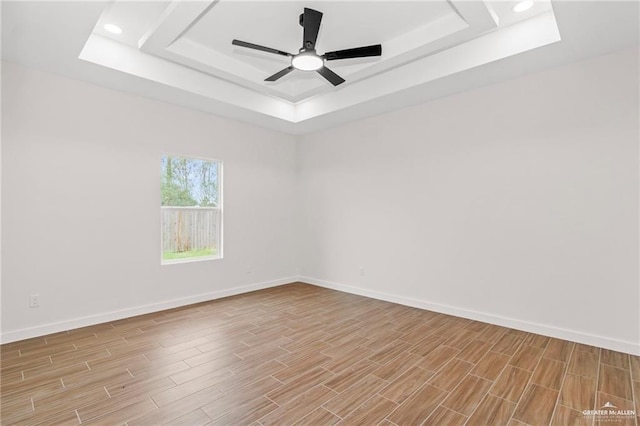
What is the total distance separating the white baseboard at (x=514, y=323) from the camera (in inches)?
113

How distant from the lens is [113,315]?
3717mm

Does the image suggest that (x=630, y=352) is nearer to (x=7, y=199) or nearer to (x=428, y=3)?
(x=428, y=3)

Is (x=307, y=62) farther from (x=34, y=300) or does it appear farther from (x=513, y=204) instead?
(x=34, y=300)

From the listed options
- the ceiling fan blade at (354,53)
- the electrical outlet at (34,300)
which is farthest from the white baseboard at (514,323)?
the electrical outlet at (34,300)

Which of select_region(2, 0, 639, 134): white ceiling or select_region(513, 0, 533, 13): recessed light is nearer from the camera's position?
select_region(2, 0, 639, 134): white ceiling

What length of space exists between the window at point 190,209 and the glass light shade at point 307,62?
7.71 feet

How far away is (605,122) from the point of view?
9.74 feet

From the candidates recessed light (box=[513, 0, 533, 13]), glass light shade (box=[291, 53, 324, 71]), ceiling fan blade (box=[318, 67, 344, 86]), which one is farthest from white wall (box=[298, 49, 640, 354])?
glass light shade (box=[291, 53, 324, 71])

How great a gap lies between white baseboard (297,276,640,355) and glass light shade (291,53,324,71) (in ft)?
10.6

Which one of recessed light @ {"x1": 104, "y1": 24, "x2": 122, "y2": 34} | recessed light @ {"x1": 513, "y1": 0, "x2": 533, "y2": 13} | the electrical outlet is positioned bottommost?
the electrical outlet

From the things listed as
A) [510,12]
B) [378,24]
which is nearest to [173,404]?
[378,24]

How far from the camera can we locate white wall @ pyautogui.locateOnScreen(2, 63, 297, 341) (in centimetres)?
316

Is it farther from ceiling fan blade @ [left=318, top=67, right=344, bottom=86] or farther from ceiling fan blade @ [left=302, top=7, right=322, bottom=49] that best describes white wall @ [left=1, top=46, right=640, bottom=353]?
ceiling fan blade @ [left=302, top=7, right=322, bottom=49]

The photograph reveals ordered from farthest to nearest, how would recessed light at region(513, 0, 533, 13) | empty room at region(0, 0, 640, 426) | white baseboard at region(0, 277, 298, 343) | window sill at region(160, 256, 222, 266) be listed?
1. window sill at region(160, 256, 222, 266)
2. white baseboard at region(0, 277, 298, 343)
3. recessed light at region(513, 0, 533, 13)
4. empty room at region(0, 0, 640, 426)
